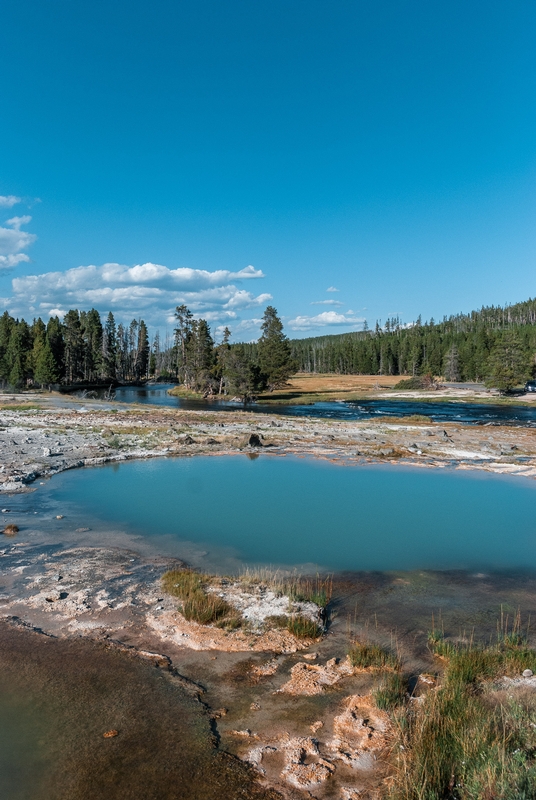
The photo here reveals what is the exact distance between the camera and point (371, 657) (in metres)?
8.00

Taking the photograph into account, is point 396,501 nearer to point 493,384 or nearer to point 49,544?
point 49,544

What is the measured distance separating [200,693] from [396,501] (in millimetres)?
13641

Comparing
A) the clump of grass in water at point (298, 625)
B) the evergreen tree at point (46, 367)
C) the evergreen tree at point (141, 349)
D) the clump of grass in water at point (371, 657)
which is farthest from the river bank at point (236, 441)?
the evergreen tree at point (141, 349)

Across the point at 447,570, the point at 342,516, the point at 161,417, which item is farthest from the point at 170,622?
the point at 161,417

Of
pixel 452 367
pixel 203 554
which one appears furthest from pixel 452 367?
pixel 203 554

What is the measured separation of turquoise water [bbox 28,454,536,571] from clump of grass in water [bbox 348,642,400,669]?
437 cm

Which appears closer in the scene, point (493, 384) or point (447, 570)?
point (447, 570)

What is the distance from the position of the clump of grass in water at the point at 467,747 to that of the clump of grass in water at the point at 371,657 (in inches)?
37.5

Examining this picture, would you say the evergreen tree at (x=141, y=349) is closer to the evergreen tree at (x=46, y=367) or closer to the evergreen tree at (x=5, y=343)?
the evergreen tree at (x=5, y=343)

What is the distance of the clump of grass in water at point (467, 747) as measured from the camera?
493cm

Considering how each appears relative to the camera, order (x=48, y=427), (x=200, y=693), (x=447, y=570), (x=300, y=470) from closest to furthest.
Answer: (x=200, y=693)
(x=447, y=570)
(x=300, y=470)
(x=48, y=427)

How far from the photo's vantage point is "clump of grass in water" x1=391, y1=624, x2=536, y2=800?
4930 mm

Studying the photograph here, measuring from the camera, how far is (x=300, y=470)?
24859 mm

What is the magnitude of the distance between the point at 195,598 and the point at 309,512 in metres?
8.33
